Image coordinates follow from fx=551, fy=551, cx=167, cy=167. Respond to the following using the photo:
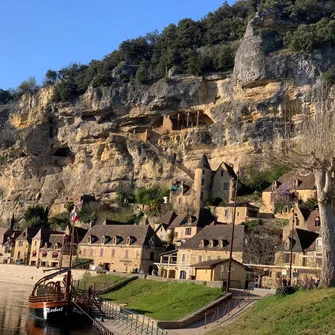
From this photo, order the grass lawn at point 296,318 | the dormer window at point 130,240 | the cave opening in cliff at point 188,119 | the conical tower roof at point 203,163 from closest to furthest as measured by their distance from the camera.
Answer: the grass lawn at point 296,318 → the dormer window at point 130,240 → the conical tower roof at point 203,163 → the cave opening in cliff at point 188,119

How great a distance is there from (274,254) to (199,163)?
25634mm

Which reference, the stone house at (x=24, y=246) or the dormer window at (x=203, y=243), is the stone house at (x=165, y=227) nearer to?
the dormer window at (x=203, y=243)

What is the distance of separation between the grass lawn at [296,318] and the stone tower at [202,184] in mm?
46367

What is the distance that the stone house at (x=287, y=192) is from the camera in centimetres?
6494

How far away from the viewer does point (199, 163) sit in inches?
3012

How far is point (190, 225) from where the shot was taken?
63781mm

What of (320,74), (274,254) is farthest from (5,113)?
(274,254)

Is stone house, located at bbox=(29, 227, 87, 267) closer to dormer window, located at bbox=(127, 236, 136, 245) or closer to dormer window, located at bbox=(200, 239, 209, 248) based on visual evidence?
dormer window, located at bbox=(127, 236, 136, 245)

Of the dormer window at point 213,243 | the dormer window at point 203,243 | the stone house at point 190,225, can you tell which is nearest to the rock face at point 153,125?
the stone house at point 190,225

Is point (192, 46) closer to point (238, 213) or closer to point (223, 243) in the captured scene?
point (238, 213)

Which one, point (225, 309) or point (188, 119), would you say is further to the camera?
point (188, 119)

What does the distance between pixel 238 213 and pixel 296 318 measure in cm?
4418

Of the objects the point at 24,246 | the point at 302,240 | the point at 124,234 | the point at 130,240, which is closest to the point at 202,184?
the point at 124,234

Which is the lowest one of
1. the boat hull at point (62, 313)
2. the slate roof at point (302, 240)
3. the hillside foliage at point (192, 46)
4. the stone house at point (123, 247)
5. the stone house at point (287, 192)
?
the boat hull at point (62, 313)
